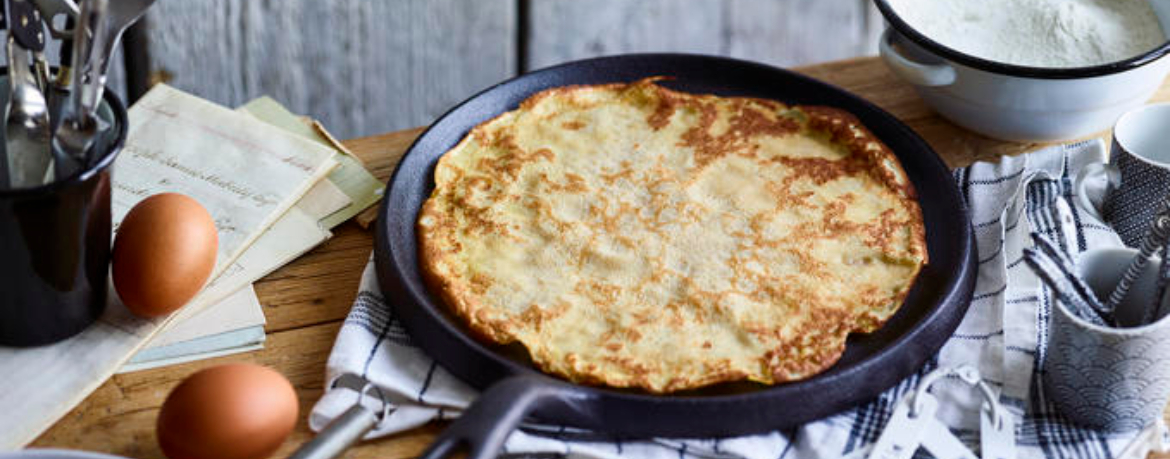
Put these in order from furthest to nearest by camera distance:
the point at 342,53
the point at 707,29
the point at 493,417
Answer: the point at 707,29
the point at 342,53
the point at 493,417

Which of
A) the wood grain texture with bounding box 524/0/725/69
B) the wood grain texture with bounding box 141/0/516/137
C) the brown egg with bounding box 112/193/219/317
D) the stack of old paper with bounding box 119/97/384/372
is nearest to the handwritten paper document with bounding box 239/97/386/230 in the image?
the stack of old paper with bounding box 119/97/384/372

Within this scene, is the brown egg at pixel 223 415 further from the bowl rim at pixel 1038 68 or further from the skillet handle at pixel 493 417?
the bowl rim at pixel 1038 68

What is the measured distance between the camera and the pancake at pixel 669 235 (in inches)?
50.8

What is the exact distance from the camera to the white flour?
162cm

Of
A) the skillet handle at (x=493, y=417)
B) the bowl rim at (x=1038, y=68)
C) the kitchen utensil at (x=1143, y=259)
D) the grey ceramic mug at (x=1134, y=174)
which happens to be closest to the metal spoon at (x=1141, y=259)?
the kitchen utensil at (x=1143, y=259)

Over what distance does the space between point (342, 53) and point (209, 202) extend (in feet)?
3.41

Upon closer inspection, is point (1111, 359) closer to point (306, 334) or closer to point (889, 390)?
point (889, 390)

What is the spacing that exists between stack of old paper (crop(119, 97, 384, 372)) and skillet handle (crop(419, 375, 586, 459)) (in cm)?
35

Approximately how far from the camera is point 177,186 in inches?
60.4

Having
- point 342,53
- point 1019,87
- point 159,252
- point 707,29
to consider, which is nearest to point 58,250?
point 159,252

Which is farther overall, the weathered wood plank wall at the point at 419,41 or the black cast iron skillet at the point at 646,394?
the weathered wood plank wall at the point at 419,41

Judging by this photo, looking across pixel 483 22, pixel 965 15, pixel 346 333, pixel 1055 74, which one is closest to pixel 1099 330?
pixel 1055 74

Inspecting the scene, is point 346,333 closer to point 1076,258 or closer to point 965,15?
point 1076,258

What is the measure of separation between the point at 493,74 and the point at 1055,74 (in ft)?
4.54
